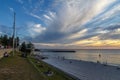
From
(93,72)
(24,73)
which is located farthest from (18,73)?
(93,72)

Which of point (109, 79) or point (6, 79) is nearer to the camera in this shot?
point (6, 79)

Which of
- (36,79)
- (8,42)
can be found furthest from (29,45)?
(36,79)

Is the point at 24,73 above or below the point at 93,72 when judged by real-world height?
above

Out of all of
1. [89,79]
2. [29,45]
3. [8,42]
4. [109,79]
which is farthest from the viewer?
[29,45]

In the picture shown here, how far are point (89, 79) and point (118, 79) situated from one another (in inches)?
240

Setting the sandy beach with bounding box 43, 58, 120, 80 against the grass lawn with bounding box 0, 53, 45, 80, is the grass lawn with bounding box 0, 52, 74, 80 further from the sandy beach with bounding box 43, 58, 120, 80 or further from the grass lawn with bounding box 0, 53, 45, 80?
the sandy beach with bounding box 43, 58, 120, 80

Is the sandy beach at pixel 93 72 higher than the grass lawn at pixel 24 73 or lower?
lower

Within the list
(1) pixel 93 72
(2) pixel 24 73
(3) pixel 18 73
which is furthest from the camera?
(1) pixel 93 72

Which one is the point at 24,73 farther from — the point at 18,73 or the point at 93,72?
the point at 93,72

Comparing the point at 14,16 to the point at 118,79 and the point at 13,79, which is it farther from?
the point at 13,79

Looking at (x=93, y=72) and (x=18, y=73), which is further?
(x=93, y=72)

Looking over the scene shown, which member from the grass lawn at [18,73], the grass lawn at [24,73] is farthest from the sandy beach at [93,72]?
the grass lawn at [18,73]

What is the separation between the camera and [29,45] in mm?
161500

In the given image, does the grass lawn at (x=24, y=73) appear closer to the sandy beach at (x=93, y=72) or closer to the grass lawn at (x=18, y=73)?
the grass lawn at (x=18, y=73)
